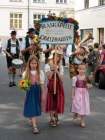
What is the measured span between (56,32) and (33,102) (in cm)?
169

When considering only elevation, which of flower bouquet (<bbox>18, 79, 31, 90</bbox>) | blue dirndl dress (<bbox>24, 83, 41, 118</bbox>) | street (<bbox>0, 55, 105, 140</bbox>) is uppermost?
flower bouquet (<bbox>18, 79, 31, 90</bbox>)

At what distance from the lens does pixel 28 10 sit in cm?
6606

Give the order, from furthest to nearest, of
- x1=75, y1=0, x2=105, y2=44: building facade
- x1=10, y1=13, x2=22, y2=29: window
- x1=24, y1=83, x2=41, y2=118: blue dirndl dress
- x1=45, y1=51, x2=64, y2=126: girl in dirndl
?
x1=10, y1=13, x2=22, y2=29: window
x1=75, y1=0, x2=105, y2=44: building facade
x1=45, y1=51, x2=64, y2=126: girl in dirndl
x1=24, y1=83, x2=41, y2=118: blue dirndl dress

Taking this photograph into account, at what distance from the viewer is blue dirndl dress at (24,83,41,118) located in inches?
378

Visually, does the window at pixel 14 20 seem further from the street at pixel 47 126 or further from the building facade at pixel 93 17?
the street at pixel 47 126

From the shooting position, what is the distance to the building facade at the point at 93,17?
4133cm

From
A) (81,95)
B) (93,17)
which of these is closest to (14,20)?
(93,17)

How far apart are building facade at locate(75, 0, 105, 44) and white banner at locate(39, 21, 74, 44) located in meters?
29.3

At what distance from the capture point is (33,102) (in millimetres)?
9594

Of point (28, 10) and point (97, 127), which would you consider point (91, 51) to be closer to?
point (97, 127)

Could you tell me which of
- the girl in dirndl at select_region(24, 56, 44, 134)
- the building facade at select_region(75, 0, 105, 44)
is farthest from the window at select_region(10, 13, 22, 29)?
the girl in dirndl at select_region(24, 56, 44, 134)

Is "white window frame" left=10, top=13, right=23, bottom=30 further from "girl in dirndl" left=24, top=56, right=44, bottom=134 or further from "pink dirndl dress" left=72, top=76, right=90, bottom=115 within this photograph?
"girl in dirndl" left=24, top=56, right=44, bottom=134

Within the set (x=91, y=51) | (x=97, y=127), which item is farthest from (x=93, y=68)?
(x=97, y=127)

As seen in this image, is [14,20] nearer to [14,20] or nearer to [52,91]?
[14,20]
